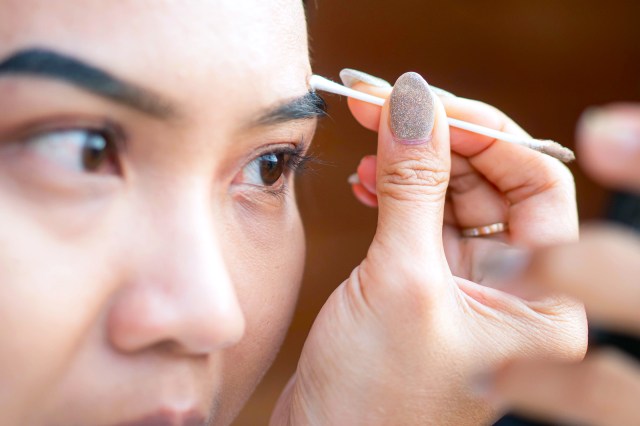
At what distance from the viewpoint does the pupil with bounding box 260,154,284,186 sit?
81 cm

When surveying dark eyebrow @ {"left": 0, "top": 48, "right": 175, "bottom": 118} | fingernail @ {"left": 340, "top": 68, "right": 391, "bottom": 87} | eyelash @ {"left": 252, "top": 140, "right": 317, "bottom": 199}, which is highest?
dark eyebrow @ {"left": 0, "top": 48, "right": 175, "bottom": 118}

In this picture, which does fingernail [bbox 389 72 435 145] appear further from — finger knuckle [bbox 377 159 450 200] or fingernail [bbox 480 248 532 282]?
fingernail [bbox 480 248 532 282]

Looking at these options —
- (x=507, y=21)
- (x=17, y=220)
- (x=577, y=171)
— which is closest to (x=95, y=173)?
(x=17, y=220)

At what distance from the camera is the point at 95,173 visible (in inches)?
24.8

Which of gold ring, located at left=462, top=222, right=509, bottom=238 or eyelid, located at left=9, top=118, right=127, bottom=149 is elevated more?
eyelid, located at left=9, top=118, right=127, bottom=149

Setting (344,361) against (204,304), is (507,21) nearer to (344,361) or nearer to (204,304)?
(344,361)

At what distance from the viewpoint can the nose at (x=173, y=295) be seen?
1.97ft

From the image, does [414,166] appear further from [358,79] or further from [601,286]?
[601,286]

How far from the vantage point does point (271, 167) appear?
0.83 metres

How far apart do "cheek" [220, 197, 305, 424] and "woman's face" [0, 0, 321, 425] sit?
79 mm

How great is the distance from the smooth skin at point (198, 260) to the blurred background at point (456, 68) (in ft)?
2.36

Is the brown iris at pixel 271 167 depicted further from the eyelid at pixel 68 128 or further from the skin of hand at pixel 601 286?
the skin of hand at pixel 601 286

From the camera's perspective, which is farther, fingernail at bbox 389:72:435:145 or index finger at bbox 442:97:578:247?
index finger at bbox 442:97:578:247

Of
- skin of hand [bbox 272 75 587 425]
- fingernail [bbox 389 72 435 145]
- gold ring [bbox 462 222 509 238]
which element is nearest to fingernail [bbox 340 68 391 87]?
skin of hand [bbox 272 75 587 425]
